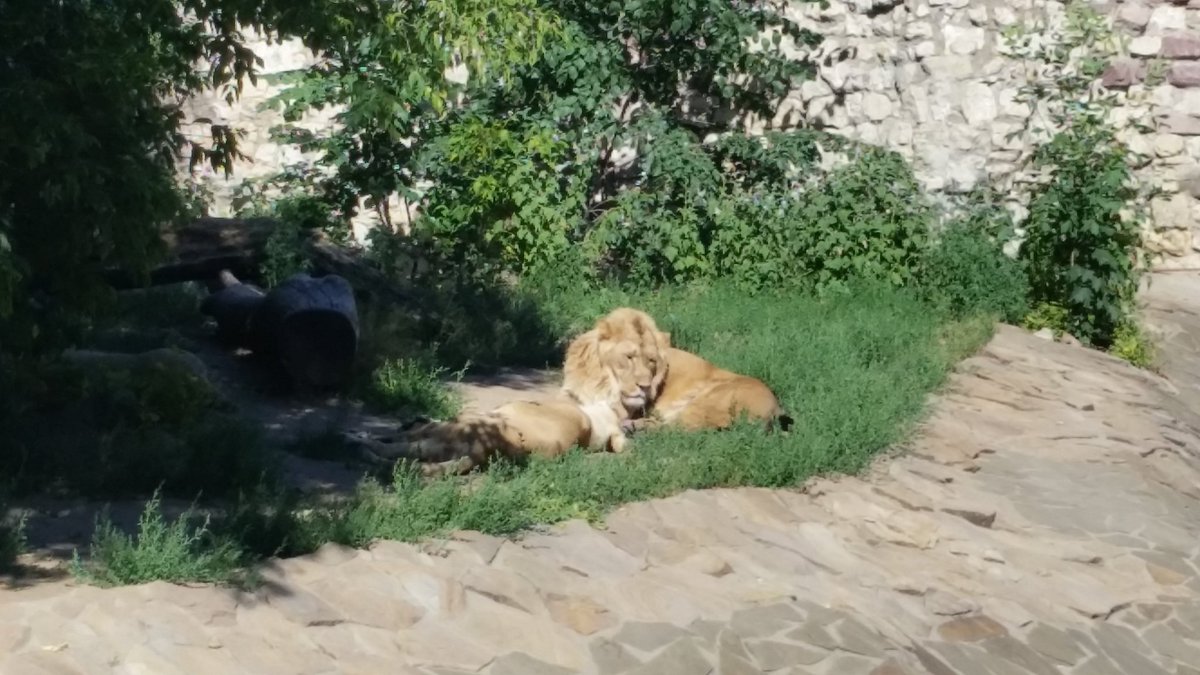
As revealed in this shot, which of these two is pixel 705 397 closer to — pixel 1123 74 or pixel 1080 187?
pixel 1080 187

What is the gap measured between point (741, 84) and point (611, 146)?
1.28 m

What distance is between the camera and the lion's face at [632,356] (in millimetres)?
8766

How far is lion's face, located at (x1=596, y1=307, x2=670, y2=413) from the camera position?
8.77 metres

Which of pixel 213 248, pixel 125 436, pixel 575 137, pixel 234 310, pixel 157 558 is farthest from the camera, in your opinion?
pixel 575 137

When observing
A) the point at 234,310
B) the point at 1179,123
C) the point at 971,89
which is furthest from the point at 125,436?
the point at 1179,123

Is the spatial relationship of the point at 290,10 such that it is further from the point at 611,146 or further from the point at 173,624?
the point at 611,146

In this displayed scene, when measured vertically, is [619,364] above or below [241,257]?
below

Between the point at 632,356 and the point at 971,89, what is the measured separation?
17.6 feet

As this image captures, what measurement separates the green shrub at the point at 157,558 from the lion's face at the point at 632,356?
128 inches

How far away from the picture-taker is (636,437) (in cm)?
865

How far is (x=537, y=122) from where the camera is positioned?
12547mm

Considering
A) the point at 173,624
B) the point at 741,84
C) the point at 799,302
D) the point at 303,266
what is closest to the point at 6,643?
the point at 173,624

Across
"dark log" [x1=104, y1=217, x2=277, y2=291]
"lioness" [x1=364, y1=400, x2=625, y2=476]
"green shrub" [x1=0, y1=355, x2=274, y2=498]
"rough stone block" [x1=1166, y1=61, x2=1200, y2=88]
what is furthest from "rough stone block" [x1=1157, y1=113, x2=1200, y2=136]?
"green shrub" [x1=0, y1=355, x2=274, y2=498]

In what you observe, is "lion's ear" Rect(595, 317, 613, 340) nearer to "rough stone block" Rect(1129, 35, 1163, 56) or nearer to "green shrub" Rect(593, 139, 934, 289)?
"green shrub" Rect(593, 139, 934, 289)
